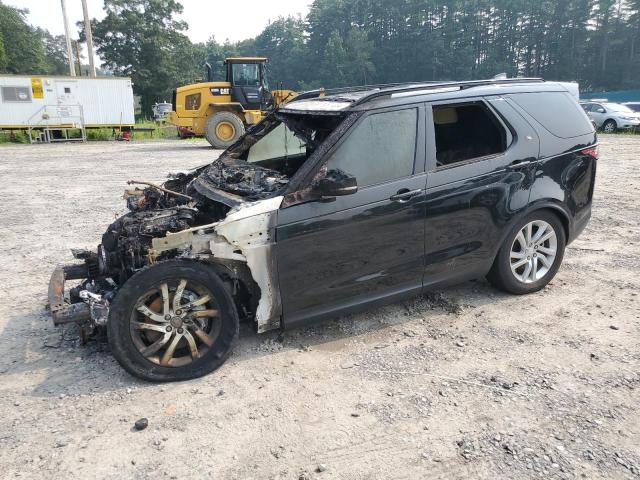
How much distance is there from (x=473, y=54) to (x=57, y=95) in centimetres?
7021

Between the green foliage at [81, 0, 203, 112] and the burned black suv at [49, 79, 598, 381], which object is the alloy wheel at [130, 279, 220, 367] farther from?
the green foliage at [81, 0, 203, 112]

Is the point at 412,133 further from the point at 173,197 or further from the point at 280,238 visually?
the point at 173,197

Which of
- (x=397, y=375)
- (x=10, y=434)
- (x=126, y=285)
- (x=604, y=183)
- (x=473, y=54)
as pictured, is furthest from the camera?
(x=473, y=54)

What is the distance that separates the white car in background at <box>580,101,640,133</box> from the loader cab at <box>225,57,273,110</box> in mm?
14937

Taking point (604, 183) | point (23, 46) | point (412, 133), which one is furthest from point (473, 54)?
point (412, 133)

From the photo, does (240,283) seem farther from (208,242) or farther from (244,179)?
(244,179)

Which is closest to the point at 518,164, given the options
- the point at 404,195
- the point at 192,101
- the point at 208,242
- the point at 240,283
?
the point at 404,195

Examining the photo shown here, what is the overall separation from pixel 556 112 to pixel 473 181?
1299 millimetres

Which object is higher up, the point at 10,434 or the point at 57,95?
the point at 57,95

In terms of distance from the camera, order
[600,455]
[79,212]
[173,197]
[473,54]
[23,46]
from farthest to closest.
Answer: [473,54]
[23,46]
[79,212]
[173,197]
[600,455]

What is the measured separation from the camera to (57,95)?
22578 mm

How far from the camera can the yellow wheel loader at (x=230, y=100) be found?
61.8ft

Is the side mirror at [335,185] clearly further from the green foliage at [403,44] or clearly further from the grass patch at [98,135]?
the green foliage at [403,44]

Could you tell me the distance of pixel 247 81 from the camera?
63.3ft
